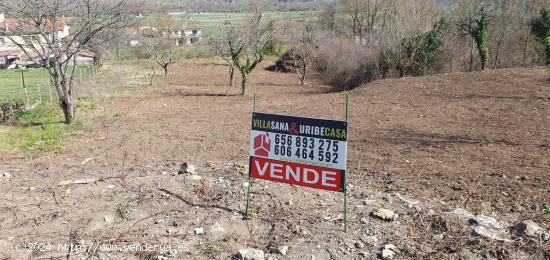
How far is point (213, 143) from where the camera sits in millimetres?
11602

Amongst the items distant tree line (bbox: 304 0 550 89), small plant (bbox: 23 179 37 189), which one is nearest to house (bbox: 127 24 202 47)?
distant tree line (bbox: 304 0 550 89)

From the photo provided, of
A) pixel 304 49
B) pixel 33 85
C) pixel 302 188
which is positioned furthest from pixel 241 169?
pixel 33 85

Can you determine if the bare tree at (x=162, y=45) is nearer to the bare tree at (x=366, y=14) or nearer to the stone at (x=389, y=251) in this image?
the bare tree at (x=366, y=14)

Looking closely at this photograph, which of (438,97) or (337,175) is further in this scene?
(438,97)

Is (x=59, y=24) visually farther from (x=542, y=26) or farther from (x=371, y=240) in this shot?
(x=542, y=26)

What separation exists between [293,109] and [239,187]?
968 cm

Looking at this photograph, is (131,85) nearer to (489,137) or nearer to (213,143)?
(213,143)

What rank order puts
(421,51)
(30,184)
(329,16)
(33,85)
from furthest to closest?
(329,16), (33,85), (421,51), (30,184)

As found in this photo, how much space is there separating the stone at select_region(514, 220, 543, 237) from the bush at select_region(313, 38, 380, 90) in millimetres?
20382

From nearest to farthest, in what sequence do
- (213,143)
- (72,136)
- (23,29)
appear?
(213,143)
(72,136)
(23,29)

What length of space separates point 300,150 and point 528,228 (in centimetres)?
281

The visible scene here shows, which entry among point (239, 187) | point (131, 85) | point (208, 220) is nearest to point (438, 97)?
point (239, 187)

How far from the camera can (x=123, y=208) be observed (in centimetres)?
615

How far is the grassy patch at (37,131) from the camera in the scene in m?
12.1
